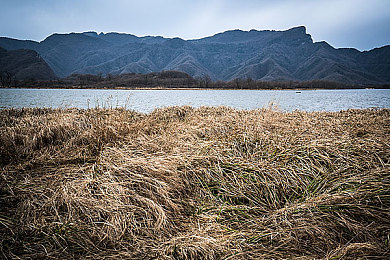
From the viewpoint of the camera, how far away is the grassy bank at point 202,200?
1709mm

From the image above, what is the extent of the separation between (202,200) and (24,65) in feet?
715

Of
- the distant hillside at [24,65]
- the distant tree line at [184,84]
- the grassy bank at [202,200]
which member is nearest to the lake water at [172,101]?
the grassy bank at [202,200]

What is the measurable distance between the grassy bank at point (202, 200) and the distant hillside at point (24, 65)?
171151 millimetres

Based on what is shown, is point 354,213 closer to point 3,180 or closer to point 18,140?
point 3,180

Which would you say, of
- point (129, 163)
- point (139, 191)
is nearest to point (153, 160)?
point (129, 163)

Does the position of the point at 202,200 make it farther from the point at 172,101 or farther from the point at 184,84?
the point at 184,84

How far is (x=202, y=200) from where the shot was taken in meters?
2.39

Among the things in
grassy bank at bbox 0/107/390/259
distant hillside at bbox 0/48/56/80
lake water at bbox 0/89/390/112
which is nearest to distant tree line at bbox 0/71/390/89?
distant hillside at bbox 0/48/56/80

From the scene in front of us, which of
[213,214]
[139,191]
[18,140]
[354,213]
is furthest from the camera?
[18,140]

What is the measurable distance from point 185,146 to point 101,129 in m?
1.77

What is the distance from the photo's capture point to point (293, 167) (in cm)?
271

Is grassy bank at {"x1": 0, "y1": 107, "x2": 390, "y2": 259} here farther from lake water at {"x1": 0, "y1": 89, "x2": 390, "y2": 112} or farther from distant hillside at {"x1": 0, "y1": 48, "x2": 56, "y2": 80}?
distant hillside at {"x1": 0, "y1": 48, "x2": 56, "y2": 80}

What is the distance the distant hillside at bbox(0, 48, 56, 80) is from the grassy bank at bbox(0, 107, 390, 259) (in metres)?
171

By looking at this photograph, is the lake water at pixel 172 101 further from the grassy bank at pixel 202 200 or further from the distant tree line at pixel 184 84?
the distant tree line at pixel 184 84
